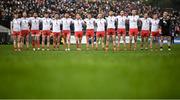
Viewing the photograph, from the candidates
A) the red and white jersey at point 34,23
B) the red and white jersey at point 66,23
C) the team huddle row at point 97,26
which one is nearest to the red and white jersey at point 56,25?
the team huddle row at point 97,26

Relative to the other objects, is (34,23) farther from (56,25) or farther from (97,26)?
(97,26)

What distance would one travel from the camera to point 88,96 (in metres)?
6.39

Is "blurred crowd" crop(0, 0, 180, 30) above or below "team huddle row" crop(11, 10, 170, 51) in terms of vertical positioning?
above

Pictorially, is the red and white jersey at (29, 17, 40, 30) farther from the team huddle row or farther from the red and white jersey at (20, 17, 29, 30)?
the red and white jersey at (20, 17, 29, 30)

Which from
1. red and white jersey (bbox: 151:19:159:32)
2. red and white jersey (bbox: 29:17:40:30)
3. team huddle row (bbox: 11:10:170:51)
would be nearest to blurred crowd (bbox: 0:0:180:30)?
team huddle row (bbox: 11:10:170:51)

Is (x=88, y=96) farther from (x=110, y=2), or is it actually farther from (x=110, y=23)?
(x=110, y=2)

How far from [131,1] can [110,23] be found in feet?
159

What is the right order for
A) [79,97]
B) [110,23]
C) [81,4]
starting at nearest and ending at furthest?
[79,97] → [110,23] → [81,4]

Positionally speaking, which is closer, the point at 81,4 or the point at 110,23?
the point at 110,23

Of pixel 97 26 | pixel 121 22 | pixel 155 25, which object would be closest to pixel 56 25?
pixel 97 26

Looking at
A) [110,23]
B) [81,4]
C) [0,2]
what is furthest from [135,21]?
[81,4]

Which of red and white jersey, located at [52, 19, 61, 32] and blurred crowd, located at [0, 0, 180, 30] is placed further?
blurred crowd, located at [0, 0, 180, 30]

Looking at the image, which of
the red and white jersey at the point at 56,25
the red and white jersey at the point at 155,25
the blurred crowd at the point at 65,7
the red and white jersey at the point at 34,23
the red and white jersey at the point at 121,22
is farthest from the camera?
the blurred crowd at the point at 65,7

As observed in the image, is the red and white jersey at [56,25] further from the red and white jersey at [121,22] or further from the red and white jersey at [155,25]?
the red and white jersey at [155,25]
